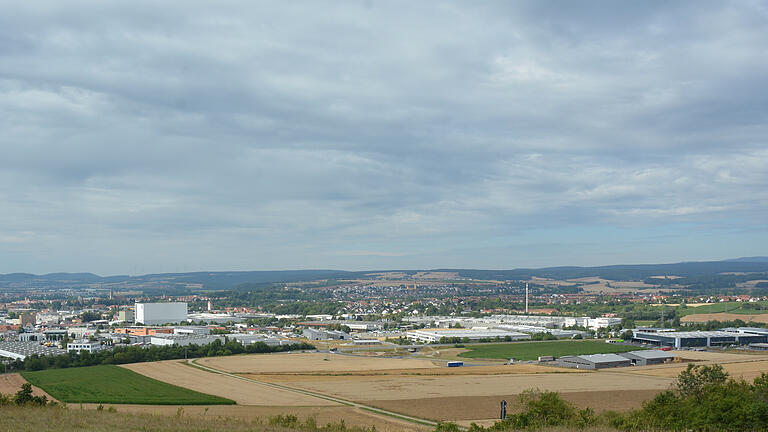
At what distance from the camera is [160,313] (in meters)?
139

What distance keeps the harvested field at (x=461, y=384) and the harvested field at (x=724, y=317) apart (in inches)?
2839

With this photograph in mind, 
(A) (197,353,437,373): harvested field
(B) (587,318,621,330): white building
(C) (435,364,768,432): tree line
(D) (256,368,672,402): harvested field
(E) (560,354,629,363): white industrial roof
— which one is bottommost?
(B) (587,318,621,330): white building

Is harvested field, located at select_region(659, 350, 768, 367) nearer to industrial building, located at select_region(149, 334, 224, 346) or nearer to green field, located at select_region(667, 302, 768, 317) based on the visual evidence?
green field, located at select_region(667, 302, 768, 317)

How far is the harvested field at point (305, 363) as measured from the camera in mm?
61272

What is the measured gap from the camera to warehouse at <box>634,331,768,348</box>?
87.8 meters

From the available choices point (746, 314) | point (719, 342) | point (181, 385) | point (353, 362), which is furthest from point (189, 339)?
point (746, 314)

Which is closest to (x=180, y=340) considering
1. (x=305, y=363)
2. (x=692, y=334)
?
(x=305, y=363)

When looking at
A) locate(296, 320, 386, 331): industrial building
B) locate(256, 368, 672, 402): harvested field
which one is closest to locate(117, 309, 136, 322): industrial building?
locate(296, 320, 386, 331): industrial building

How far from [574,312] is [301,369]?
100582 millimetres

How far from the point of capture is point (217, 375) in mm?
56562

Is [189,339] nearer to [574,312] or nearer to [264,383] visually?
[264,383]

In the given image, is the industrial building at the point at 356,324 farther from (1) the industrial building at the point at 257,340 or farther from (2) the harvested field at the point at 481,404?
(2) the harvested field at the point at 481,404

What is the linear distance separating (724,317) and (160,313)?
108 metres

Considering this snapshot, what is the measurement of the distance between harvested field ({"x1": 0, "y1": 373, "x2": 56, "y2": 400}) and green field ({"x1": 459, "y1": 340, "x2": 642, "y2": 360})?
44743 mm
